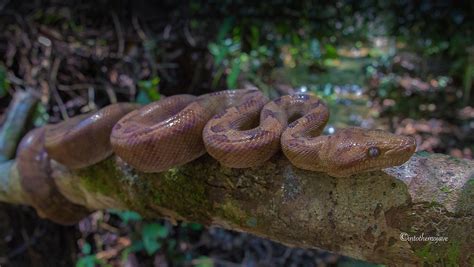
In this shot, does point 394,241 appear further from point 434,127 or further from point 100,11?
point 100,11

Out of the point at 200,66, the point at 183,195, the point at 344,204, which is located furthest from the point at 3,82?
the point at 344,204

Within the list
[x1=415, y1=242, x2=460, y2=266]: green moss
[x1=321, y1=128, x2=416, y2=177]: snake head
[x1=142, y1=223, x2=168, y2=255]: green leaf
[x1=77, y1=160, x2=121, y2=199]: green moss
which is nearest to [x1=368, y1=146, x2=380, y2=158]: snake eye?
[x1=321, y1=128, x2=416, y2=177]: snake head

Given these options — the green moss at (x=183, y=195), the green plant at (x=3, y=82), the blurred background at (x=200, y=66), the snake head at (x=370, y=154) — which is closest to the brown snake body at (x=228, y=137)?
the snake head at (x=370, y=154)

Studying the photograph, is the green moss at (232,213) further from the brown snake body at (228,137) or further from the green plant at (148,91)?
the green plant at (148,91)

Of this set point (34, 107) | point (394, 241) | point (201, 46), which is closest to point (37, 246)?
point (34, 107)

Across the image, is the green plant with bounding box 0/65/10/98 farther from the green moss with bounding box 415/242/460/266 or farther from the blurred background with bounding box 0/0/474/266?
the green moss with bounding box 415/242/460/266

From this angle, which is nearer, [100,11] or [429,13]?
[429,13]
